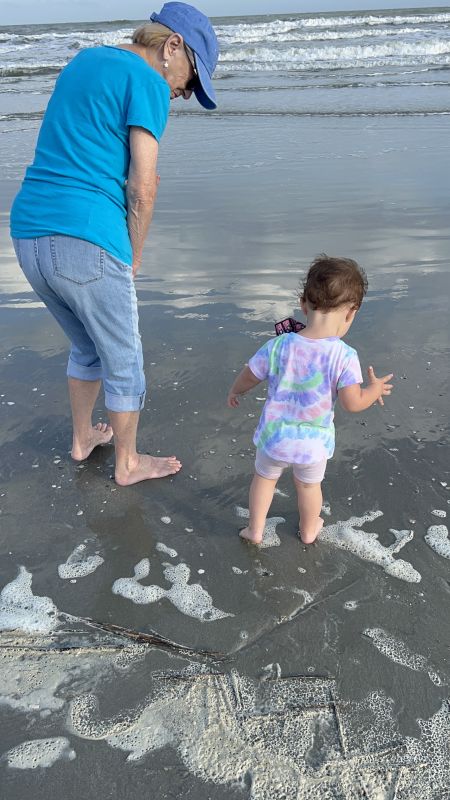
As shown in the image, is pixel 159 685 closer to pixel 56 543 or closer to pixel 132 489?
pixel 56 543

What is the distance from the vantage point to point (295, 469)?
258 cm

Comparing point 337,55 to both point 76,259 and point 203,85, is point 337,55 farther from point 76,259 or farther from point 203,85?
point 76,259

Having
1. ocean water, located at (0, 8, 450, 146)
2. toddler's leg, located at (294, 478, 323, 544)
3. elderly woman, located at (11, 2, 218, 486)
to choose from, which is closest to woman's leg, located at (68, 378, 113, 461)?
elderly woman, located at (11, 2, 218, 486)

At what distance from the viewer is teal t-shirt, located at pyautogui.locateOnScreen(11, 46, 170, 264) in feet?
7.81

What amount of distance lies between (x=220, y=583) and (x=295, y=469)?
553 mm

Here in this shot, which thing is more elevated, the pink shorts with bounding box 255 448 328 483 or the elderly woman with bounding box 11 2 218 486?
the elderly woman with bounding box 11 2 218 486

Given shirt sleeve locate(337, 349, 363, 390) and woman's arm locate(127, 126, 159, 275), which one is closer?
shirt sleeve locate(337, 349, 363, 390)

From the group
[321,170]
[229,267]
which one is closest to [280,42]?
[321,170]

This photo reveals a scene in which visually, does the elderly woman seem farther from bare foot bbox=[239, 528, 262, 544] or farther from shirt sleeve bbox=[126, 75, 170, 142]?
bare foot bbox=[239, 528, 262, 544]

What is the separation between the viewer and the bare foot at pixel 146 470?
10.3ft

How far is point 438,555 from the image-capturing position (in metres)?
2.62

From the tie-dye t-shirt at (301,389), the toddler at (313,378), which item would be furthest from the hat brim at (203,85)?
the tie-dye t-shirt at (301,389)

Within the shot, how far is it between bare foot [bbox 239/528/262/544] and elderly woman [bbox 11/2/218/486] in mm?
1026

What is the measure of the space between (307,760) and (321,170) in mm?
8031
